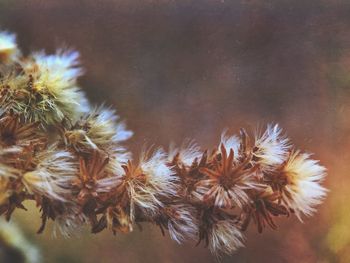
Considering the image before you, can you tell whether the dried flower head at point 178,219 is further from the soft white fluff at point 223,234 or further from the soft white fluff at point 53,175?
the soft white fluff at point 53,175

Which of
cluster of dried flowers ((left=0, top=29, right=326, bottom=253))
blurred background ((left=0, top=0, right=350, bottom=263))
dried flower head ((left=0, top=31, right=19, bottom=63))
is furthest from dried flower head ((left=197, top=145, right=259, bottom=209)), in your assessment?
dried flower head ((left=0, top=31, right=19, bottom=63))

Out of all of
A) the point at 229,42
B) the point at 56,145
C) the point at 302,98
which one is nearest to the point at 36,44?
the point at 56,145

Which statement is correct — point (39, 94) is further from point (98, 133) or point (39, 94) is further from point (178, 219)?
point (178, 219)

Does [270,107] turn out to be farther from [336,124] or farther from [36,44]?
[36,44]

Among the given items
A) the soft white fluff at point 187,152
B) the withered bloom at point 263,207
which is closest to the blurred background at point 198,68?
the soft white fluff at point 187,152

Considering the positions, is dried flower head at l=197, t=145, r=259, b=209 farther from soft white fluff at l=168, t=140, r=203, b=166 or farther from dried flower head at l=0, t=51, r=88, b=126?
dried flower head at l=0, t=51, r=88, b=126

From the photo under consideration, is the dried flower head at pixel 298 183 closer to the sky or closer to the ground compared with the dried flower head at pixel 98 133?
closer to the sky
